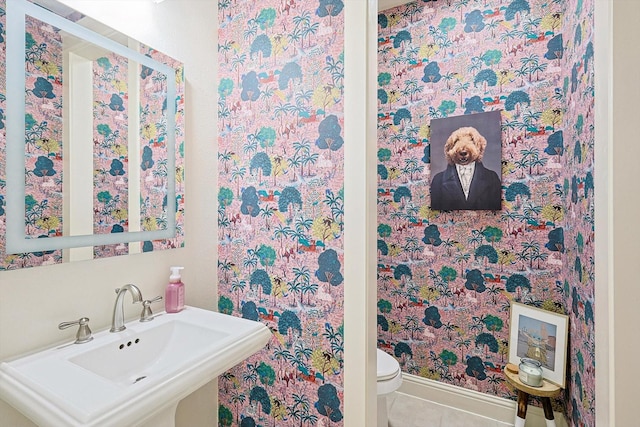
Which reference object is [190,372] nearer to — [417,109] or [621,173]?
[621,173]

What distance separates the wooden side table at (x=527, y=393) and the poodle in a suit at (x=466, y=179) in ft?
3.30

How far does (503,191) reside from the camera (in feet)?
6.47

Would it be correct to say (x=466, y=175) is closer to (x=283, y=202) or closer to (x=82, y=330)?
(x=283, y=202)

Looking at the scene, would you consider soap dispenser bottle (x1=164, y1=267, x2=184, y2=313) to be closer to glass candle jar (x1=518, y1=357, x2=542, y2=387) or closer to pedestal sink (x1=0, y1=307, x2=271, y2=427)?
pedestal sink (x1=0, y1=307, x2=271, y2=427)

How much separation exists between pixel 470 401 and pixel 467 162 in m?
1.60

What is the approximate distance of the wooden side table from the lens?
64.3 inches

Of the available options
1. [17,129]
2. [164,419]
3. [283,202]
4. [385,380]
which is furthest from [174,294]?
[385,380]

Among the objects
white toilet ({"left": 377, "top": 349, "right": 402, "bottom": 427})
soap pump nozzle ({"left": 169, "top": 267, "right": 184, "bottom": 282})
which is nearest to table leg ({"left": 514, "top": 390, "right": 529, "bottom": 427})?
white toilet ({"left": 377, "top": 349, "right": 402, "bottom": 427})

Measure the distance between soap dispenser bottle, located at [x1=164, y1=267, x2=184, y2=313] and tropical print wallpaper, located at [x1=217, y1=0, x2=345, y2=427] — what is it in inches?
8.8

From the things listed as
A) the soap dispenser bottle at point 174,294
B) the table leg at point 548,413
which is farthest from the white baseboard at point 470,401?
the soap dispenser bottle at point 174,294

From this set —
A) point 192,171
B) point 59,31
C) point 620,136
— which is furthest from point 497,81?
point 59,31

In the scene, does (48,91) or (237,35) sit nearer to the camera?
(48,91)

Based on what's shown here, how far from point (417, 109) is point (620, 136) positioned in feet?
4.63

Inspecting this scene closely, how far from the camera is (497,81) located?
6.48 feet
